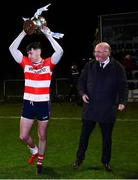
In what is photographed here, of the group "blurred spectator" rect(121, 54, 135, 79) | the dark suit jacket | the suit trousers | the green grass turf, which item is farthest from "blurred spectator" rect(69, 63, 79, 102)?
the dark suit jacket

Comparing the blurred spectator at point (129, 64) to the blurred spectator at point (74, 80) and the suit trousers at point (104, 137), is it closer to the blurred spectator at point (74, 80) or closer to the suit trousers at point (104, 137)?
the blurred spectator at point (74, 80)

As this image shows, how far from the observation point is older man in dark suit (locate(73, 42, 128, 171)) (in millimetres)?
9375

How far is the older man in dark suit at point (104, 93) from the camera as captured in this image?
9.38m

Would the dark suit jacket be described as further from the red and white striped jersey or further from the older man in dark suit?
the red and white striped jersey

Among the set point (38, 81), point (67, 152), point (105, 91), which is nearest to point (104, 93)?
point (105, 91)

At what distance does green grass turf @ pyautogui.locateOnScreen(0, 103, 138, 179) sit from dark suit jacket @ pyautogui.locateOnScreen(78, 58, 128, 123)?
0.96 metres

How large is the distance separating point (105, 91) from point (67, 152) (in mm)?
2429

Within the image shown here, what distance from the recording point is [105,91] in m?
9.38

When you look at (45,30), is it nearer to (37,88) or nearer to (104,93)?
(37,88)

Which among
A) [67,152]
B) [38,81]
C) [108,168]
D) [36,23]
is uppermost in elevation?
[36,23]

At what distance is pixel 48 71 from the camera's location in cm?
916

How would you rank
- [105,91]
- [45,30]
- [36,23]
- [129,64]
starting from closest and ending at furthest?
[36,23]
[45,30]
[105,91]
[129,64]

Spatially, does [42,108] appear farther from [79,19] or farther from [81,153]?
[79,19]

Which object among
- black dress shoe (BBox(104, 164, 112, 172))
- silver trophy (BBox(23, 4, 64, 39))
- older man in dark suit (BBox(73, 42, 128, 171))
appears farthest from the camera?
black dress shoe (BBox(104, 164, 112, 172))
